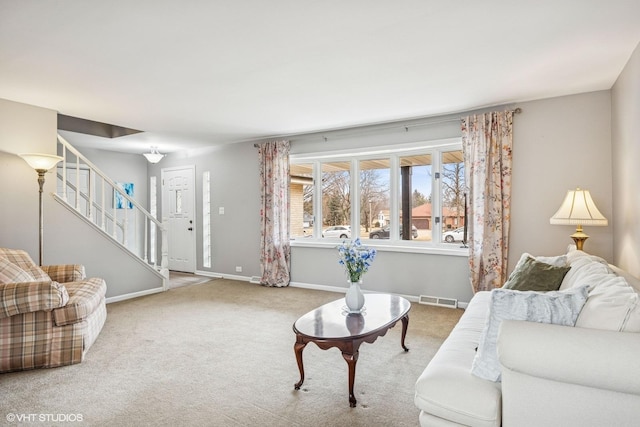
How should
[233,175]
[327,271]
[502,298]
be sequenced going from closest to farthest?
[502,298]
[327,271]
[233,175]

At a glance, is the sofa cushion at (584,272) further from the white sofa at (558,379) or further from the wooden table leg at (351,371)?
the wooden table leg at (351,371)

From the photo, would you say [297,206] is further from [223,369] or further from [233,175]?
[223,369]

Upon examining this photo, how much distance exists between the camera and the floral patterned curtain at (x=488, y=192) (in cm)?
398

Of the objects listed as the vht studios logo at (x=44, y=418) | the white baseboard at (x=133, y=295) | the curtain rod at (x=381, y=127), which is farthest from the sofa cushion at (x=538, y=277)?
the white baseboard at (x=133, y=295)

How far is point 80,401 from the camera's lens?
2.26 meters

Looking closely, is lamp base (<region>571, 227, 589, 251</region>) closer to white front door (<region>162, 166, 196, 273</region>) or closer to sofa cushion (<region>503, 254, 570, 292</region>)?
sofa cushion (<region>503, 254, 570, 292</region>)

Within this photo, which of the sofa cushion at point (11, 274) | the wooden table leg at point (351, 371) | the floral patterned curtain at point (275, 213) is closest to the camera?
the wooden table leg at point (351, 371)

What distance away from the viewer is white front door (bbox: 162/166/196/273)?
22.2 feet

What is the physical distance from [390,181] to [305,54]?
2574mm

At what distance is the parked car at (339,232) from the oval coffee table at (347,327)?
94.4 inches

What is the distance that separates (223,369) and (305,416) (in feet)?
2.96

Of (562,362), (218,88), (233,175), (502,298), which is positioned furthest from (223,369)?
(233,175)

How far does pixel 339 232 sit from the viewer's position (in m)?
5.43

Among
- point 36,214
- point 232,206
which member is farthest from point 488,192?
point 36,214
